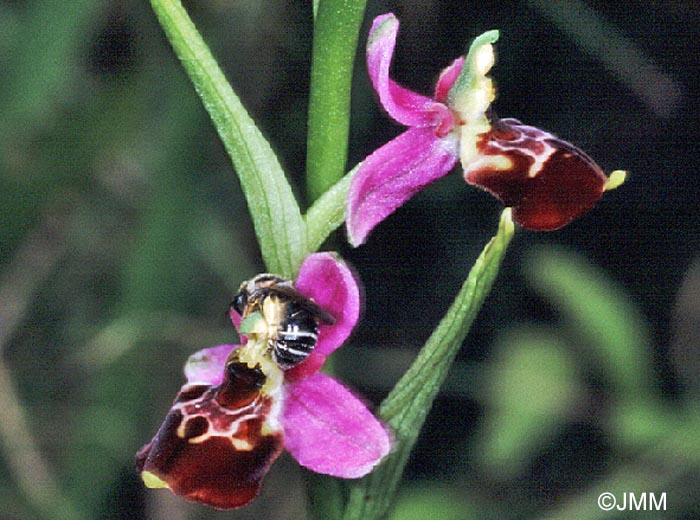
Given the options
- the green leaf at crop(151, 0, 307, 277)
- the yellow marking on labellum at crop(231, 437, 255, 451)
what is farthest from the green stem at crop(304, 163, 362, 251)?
the yellow marking on labellum at crop(231, 437, 255, 451)

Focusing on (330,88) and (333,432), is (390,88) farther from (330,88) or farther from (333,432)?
(333,432)

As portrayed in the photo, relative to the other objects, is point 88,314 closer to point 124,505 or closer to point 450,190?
point 124,505

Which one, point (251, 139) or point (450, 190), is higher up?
point (251, 139)

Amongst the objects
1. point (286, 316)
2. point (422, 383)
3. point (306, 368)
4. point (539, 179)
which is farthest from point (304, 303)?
point (539, 179)

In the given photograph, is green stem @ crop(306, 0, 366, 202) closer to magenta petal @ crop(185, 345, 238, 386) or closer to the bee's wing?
the bee's wing

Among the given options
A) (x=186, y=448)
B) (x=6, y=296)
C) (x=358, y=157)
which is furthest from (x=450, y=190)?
(x=186, y=448)

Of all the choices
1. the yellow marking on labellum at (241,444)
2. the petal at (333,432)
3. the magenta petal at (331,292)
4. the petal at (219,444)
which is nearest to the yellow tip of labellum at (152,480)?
the petal at (219,444)

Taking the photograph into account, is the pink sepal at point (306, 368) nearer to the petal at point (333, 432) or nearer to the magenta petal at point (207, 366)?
the petal at point (333, 432)

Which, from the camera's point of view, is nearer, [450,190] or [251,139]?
[251,139]
